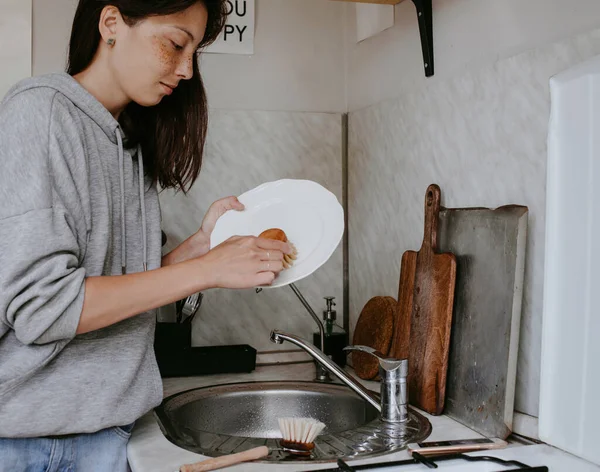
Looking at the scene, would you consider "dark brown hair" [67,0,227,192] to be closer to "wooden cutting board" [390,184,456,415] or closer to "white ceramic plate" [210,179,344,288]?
"white ceramic plate" [210,179,344,288]

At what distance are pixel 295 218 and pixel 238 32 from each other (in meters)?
0.76

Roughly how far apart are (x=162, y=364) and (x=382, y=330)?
53 centimetres

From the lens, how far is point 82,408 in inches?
44.0

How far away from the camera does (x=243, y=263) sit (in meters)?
1.11

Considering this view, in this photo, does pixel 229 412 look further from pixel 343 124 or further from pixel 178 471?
pixel 343 124

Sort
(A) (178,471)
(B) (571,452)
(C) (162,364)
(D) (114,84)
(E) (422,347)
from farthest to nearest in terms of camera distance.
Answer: (C) (162,364)
(E) (422,347)
(D) (114,84)
(A) (178,471)
(B) (571,452)

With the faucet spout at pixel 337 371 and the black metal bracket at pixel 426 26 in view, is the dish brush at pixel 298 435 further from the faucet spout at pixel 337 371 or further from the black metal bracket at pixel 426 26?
the black metal bracket at pixel 426 26

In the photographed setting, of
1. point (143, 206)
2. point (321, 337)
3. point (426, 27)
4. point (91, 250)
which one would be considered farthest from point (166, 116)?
point (321, 337)

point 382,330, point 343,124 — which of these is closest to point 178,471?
point 382,330

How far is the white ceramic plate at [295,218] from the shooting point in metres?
1.29

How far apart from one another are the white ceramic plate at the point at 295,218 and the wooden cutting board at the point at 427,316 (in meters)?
0.21

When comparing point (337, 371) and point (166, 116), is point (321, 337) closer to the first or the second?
point (337, 371)

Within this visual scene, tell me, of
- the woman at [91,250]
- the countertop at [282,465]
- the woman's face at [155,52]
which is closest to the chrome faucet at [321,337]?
the countertop at [282,465]

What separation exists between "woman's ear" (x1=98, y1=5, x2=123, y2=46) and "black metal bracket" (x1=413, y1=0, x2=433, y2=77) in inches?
25.6
